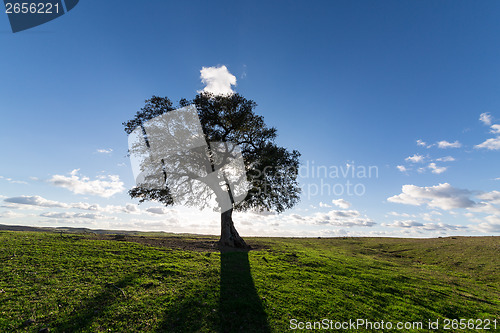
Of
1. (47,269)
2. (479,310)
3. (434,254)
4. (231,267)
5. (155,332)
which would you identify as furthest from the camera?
(434,254)

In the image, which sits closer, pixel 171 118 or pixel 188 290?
pixel 188 290

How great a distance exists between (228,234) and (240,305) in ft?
63.0

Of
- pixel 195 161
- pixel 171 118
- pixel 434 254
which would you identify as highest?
pixel 171 118

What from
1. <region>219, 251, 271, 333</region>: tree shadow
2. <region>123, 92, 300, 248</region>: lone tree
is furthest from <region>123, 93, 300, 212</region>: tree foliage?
<region>219, 251, 271, 333</region>: tree shadow

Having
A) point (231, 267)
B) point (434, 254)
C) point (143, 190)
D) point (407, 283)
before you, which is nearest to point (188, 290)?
point (231, 267)

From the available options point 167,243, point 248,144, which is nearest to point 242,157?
point 248,144

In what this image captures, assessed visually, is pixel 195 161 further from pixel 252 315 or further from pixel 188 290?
pixel 252 315

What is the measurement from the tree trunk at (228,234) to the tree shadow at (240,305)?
13.5 m

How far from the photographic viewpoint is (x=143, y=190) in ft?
93.7

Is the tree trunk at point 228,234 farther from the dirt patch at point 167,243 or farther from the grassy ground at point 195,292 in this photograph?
the grassy ground at point 195,292

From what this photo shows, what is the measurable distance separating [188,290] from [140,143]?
70.3 feet

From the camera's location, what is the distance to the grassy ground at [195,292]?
8.88 m

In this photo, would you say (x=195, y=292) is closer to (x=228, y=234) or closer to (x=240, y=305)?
(x=240, y=305)

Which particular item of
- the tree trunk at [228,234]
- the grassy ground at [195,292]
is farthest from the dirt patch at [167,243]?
the grassy ground at [195,292]
